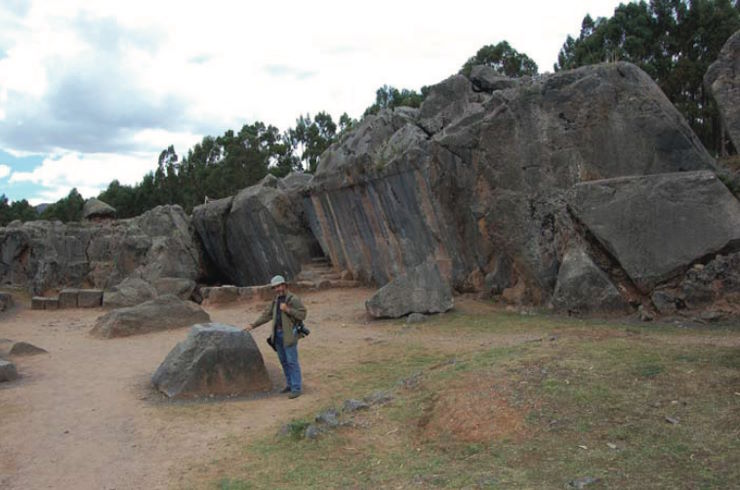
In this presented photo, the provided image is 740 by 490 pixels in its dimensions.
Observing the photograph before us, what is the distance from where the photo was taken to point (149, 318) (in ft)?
46.4

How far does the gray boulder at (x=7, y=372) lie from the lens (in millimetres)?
9742

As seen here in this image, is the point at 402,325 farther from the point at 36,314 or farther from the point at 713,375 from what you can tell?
the point at 36,314

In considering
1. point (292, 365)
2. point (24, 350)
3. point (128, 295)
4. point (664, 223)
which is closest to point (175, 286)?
point (128, 295)

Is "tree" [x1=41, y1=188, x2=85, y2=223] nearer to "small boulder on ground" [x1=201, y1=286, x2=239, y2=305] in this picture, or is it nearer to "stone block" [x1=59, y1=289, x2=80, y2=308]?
"stone block" [x1=59, y1=289, x2=80, y2=308]

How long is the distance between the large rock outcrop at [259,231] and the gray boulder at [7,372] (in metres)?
12.7

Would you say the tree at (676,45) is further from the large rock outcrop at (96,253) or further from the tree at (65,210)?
the tree at (65,210)

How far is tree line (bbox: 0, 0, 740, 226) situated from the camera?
25828 millimetres

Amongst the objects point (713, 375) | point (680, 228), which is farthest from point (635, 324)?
point (713, 375)

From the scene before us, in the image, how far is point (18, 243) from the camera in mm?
24734

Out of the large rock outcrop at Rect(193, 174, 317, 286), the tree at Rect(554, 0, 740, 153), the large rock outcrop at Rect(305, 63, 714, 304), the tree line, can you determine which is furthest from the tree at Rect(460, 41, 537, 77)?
the large rock outcrop at Rect(305, 63, 714, 304)

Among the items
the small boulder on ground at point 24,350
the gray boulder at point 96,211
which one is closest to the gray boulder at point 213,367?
the small boulder on ground at point 24,350

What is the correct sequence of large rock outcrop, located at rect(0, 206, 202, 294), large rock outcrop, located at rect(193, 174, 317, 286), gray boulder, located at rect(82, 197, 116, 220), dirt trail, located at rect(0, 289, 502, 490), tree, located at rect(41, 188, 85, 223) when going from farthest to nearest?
tree, located at rect(41, 188, 85, 223)
gray boulder, located at rect(82, 197, 116, 220)
large rock outcrop, located at rect(0, 206, 202, 294)
large rock outcrop, located at rect(193, 174, 317, 286)
dirt trail, located at rect(0, 289, 502, 490)

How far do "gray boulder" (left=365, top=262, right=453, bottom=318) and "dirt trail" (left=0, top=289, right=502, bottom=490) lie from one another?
636 millimetres

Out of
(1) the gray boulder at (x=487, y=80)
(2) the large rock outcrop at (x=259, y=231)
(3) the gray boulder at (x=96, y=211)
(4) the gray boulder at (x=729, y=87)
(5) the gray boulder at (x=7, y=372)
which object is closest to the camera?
(4) the gray boulder at (x=729, y=87)
